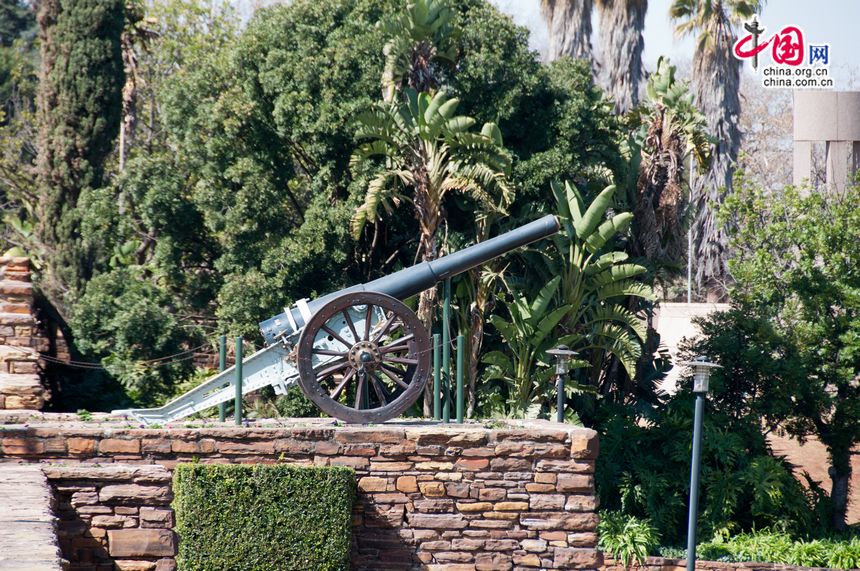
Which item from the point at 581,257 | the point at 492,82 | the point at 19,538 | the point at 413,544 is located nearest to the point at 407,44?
the point at 492,82

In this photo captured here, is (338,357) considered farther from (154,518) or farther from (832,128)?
(832,128)

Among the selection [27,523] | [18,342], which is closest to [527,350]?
[18,342]

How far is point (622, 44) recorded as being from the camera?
89.8 feet

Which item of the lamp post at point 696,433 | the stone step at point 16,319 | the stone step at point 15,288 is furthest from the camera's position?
the stone step at point 15,288

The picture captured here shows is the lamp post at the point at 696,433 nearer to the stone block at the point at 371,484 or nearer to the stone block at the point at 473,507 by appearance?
the stone block at the point at 473,507

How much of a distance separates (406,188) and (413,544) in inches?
285

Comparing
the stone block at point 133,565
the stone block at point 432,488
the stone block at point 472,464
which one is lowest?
the stone block at point 133,565

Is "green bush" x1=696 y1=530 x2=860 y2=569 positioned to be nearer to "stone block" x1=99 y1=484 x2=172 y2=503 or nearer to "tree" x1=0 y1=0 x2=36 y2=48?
"stone block" x1=99 y1=484 x2=172 y2=503

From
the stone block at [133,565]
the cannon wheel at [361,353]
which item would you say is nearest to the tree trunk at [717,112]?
the cannon wheel at [361,353]

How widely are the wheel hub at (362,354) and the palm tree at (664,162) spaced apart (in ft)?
25.6

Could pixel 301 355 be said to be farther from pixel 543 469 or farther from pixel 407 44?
pixel 407 44

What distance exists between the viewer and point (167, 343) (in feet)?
53.8

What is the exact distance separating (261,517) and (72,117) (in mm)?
11601

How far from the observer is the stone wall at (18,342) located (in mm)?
12367
